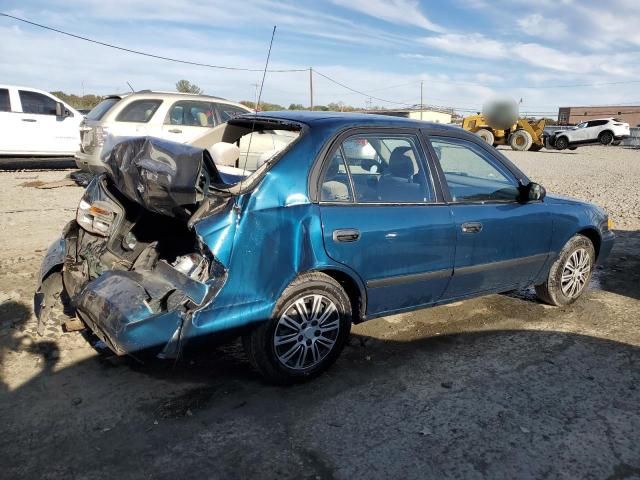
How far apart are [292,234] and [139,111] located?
7.48m

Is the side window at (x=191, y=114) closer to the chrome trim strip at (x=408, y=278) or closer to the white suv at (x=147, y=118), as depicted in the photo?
the white suv at (x=147, y=118)

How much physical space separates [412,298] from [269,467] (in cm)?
162

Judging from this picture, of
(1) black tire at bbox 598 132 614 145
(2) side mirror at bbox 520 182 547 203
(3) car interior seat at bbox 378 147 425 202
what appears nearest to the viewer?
(3) car interior seat at bbox 378 147 425 202

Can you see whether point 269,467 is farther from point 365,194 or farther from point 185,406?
point 365,194

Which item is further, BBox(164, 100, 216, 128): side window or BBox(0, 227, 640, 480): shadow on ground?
BBox(164, 100, 216, 128): side window

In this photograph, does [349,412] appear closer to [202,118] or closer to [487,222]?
[487,222]

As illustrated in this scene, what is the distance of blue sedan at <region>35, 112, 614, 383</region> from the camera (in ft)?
9.36

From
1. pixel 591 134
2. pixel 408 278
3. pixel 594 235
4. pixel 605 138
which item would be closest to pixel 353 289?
pixel 408 278

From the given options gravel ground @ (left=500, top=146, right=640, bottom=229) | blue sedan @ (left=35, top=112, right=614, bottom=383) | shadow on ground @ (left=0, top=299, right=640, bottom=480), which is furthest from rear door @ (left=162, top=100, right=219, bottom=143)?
gravel ground @ (left=500, top=146, right=640, bottom=229)

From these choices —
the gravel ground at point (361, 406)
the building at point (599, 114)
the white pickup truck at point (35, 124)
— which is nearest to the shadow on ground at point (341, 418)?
the gravel ground at point (361, 406)

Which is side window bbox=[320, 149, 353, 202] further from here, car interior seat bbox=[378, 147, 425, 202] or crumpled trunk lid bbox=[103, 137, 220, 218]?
crumpled trunk lid bbox=[103, 137, 220, 218]

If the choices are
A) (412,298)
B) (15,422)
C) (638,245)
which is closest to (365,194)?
(412,298)

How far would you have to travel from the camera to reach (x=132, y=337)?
2738 mm

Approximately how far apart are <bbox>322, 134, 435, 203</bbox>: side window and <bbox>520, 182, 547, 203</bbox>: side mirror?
951 mm
